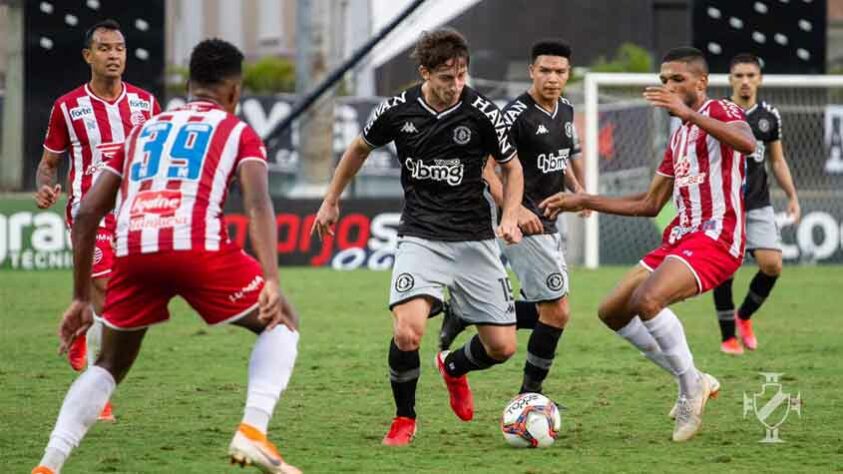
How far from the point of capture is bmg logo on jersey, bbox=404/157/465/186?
26.4 ft

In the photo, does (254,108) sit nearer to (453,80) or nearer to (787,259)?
(787,259)

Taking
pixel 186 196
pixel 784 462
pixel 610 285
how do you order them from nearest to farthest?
pixel 186 196, pixel 784 462, pixel 610 285

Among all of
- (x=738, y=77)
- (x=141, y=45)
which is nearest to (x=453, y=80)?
(x=738, y=77)

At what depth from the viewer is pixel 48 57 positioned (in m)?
22.5

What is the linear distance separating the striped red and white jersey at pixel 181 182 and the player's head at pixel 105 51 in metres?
3.07

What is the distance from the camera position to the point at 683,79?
8.44 meters

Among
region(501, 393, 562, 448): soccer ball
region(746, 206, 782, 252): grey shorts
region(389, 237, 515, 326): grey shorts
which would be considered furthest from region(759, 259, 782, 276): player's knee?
region(501, 393, 562, 448): soccer ball

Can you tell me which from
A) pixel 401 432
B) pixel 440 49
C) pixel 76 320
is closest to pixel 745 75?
pixel 440 49

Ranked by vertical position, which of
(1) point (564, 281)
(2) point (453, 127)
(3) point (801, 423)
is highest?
(2) point (453, 127)

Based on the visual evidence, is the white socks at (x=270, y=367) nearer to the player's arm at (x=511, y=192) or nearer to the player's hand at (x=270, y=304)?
the player's hand at (x=270, y=304)

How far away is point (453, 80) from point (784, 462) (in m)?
2.52

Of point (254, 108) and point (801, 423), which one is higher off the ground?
point (254, 108)

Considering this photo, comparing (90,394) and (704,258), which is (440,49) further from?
(90,394)

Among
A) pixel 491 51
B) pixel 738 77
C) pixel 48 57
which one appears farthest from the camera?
pixel 491 51
